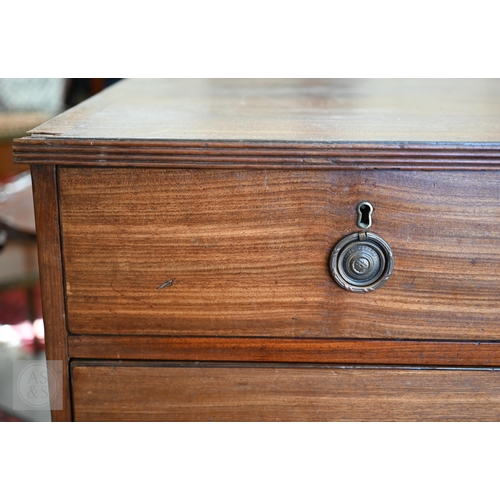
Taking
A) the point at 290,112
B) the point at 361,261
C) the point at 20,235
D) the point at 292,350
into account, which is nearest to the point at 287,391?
the point at 292,350

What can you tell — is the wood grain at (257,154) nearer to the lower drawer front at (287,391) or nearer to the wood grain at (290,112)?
the wood grain at (290,112)

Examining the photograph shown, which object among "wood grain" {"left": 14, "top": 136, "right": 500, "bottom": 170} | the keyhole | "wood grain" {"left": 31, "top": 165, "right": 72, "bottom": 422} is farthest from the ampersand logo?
the keyhole

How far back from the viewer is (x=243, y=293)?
23.4 inches

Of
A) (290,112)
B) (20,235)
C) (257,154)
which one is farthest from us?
(20,235)

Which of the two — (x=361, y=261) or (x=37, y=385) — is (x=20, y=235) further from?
(x=361, y=261)

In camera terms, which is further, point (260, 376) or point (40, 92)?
point (40, 92)

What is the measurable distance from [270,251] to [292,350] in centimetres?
10

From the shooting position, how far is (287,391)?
625 millimetres

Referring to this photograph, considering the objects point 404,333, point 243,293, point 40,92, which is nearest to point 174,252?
point 243,293

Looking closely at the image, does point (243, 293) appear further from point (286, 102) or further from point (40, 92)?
point (40, 92)

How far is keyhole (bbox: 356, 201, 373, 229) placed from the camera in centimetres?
56

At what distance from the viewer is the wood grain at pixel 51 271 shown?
0.57 metres

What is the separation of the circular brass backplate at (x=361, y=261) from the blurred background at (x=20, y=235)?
343 mm

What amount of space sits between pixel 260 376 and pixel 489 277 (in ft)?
0.74
